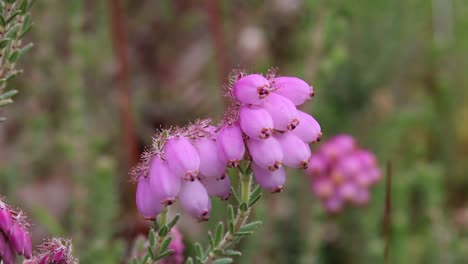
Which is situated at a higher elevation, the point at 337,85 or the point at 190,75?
the point at 190,75

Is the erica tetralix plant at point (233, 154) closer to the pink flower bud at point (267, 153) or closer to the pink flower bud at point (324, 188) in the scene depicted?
the pink flower bud at point (267, 153)

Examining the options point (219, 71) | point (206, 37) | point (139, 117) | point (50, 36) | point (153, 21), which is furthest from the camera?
point (206, 37)

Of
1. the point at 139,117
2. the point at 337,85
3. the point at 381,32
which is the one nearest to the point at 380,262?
the point at 337,85

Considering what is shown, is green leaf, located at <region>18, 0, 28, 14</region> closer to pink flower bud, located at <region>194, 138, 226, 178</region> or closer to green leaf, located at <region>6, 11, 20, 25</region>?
green leaf, located at <region>6, 11, 20, 25</region>

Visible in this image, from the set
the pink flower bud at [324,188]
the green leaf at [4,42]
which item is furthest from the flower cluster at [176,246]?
the pink flower bud at [324,188]

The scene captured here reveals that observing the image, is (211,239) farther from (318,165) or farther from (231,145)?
(318,165)

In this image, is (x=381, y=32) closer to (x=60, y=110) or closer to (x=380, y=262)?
(x=380, y=262)

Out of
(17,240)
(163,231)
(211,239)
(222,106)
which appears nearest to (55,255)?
(17,240)

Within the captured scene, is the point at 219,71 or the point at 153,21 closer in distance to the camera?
the point at 219,71
